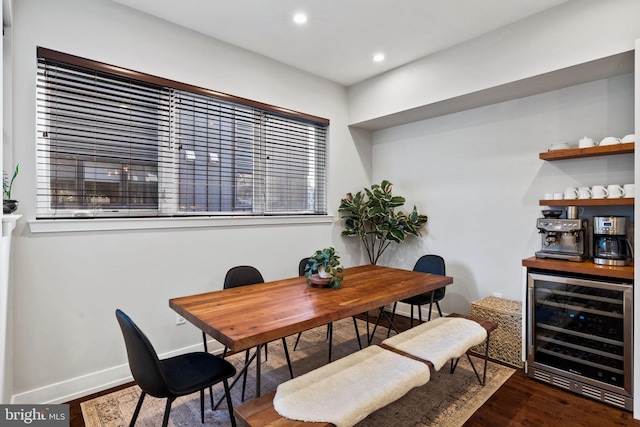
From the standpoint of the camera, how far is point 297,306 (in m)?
2.12

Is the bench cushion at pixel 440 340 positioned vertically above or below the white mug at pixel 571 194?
below

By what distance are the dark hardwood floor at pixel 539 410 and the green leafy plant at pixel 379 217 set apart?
1932 mm

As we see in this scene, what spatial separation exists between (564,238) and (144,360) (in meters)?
3.09

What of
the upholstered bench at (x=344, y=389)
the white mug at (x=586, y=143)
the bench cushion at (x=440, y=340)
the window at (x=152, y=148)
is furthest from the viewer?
the white mug at (x=586, y=143)

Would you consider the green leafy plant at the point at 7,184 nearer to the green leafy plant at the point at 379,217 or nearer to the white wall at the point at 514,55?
the green leafy plant at the point at 379,217

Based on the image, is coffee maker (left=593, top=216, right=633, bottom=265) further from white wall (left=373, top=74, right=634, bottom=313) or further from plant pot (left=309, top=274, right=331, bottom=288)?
plant pot (left=309, top=274, right=331, bottom=288)

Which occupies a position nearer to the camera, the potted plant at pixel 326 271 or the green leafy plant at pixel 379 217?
the potted plant at pixel 326 271

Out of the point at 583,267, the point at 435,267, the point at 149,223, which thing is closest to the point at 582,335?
the point at 583,267

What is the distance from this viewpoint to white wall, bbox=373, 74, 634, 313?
114 inches

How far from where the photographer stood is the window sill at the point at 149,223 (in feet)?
7.73

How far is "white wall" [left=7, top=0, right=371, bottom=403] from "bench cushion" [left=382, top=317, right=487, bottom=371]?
1.77 m

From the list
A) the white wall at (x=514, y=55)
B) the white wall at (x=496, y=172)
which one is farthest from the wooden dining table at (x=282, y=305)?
the white wall at (x=514, y=55)

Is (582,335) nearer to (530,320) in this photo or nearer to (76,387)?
(530,320)

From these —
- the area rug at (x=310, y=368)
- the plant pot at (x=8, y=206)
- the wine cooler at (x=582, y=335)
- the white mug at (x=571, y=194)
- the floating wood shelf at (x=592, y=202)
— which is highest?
the white mug at (x=571, y=194)
